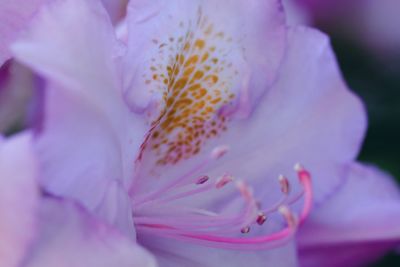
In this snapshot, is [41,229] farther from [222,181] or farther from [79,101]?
[222,181]

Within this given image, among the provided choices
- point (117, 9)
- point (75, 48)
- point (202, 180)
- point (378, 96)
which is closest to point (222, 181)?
point (202, 180)

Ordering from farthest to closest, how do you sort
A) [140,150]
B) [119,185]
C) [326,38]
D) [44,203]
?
[326,38]
[140,150]
[119,185]
[44,203]

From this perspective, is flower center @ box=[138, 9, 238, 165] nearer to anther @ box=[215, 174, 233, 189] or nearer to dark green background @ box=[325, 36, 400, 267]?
anther @ box=[215, 174, 233, 189]

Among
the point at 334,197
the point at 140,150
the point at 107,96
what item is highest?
the point at 107,96

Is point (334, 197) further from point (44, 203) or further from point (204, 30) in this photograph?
point (44, 203)

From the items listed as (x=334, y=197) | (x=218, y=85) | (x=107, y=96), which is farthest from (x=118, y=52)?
(x=334, y=197)

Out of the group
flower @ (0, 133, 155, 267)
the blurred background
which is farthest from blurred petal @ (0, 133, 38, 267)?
the blurred background
